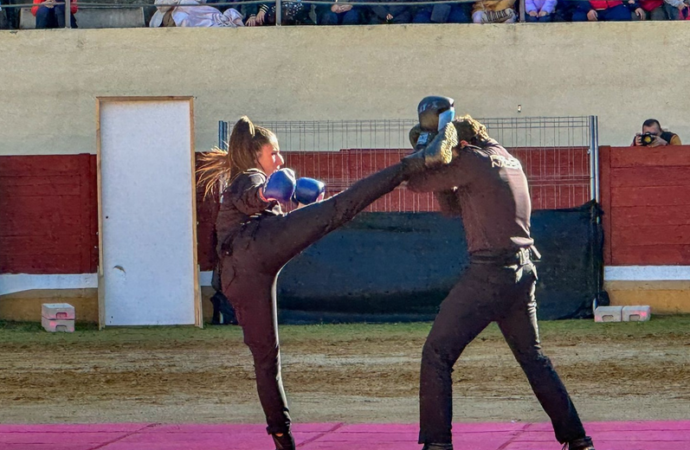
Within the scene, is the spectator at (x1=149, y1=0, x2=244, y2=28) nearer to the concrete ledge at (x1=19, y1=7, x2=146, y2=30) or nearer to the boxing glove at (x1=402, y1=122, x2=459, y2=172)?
the concrete ledge at (x1=19, y1=7, x2=146, y2=30)

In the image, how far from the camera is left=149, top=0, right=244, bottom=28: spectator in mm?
16234

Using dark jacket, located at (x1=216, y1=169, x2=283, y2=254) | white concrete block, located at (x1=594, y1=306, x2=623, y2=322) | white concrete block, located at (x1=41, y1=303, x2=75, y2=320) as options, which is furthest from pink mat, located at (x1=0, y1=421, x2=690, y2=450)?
white concrete block, located at (x1=594, y1=306, x2=623, y2=322)

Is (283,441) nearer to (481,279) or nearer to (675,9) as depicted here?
(481,279)

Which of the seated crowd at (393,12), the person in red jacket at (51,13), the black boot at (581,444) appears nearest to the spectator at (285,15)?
the seated crowd at (393,12)

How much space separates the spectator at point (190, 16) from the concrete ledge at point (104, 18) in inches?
8.0

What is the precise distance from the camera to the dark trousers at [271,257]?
5328 millimetres

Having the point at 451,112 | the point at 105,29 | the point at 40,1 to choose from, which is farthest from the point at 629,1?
the point at 451,112

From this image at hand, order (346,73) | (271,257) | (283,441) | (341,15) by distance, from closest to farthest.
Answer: (271,257) < (283,441) < (346,73) < (341,15)

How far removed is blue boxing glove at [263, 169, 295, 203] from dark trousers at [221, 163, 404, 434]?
0.13 m

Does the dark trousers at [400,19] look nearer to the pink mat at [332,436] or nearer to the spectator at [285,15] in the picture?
the spectator at [285,15]

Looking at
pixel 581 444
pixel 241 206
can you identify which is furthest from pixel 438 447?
pixel 241 206

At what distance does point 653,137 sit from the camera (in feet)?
48.2

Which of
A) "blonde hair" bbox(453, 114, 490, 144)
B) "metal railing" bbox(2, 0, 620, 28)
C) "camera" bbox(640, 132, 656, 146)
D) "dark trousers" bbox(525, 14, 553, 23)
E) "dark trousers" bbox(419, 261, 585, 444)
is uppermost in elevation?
"metal railing" bbox(2, 0, 620, 28)

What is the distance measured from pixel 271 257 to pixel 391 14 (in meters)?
11.2
